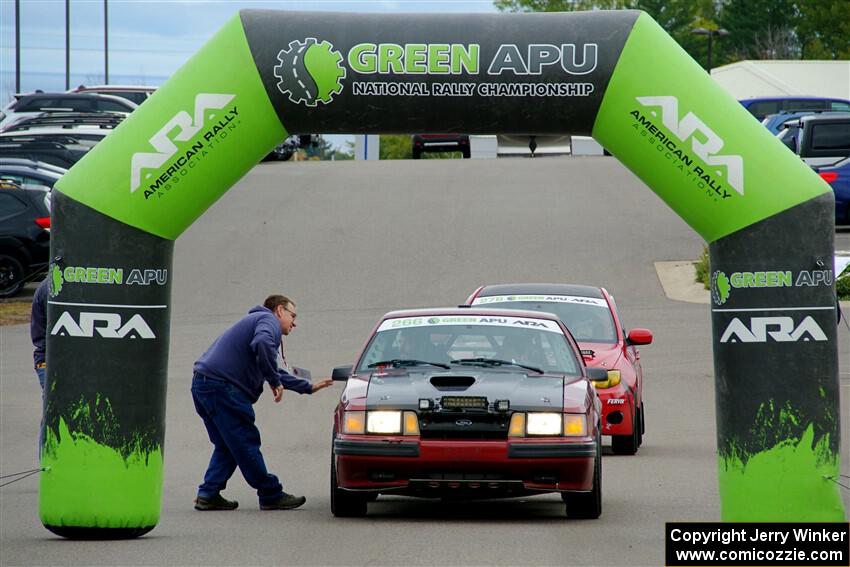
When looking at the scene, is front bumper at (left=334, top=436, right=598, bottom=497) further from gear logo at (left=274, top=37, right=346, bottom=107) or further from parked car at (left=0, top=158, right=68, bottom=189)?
parked car at (left=0, top=158, right=68, bottom=189)

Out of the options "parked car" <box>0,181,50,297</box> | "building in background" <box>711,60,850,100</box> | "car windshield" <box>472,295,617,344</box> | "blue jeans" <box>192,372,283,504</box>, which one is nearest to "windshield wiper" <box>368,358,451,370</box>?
"blue jeans" <box>192,372,283,504</box>

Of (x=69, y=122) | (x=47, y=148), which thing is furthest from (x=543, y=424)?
(x=69, y=122)

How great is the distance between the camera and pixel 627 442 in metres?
13.6

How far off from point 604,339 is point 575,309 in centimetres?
57

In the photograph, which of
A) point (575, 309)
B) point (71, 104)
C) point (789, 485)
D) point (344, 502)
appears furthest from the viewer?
point (71, 104)

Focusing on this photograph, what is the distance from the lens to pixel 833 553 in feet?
28.7

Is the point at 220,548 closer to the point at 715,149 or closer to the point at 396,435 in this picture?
the point at 396,435

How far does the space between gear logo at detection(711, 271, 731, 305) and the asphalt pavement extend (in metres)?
1.56

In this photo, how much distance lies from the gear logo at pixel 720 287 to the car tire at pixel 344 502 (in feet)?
9.13

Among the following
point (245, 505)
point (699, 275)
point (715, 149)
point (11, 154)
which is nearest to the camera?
point (715, 149)

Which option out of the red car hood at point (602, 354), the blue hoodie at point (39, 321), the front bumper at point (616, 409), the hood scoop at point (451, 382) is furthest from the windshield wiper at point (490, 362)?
the blue hoodie at point (39, 321)

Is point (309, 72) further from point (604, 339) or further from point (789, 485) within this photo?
point (604, 339)

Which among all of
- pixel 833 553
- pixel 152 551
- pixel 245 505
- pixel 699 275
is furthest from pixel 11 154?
pixel 833 553

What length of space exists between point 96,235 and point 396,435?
239cm
